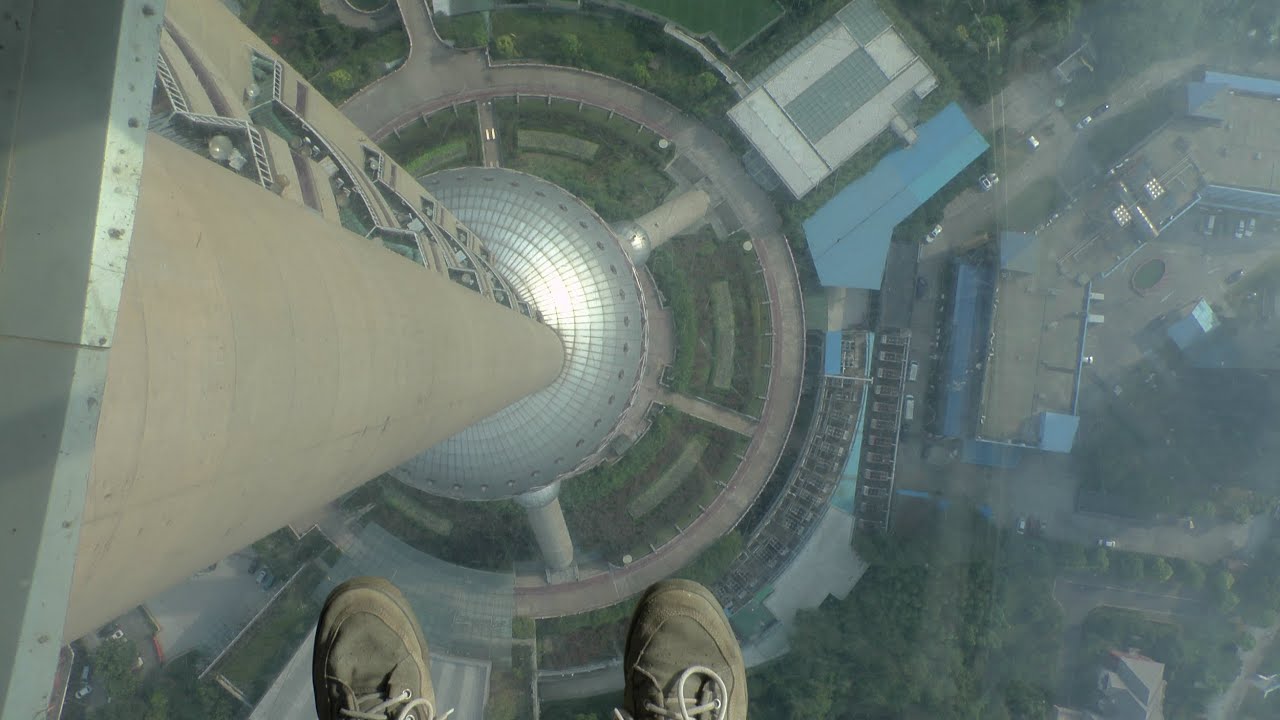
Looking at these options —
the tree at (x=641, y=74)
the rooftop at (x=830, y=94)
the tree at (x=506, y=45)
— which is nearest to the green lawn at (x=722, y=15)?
the rooftop at (x=830, y=94)

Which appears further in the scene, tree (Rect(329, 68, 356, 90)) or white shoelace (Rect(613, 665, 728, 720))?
tree (Rect(329, 68, 356, 90))

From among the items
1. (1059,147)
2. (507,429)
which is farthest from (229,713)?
(1059,147)

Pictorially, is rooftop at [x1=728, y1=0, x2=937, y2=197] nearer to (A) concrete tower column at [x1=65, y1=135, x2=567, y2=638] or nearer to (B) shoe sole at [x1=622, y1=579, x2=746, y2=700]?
(B) shoe sole at [x1=622, y1=579, x2=746, y2=700]

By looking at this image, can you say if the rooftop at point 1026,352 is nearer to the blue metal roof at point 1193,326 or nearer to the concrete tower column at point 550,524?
the blue metal roof at point 1193,326

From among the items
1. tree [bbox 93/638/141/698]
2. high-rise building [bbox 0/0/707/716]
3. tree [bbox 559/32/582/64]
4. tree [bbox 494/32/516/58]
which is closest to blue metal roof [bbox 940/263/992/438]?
tree [bbox 559/32/582/64]

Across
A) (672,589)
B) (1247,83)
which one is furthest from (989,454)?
(672,589)

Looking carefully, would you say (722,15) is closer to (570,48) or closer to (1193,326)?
(570,48)
